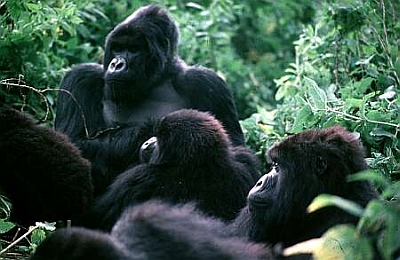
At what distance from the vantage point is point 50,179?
4.77 meters

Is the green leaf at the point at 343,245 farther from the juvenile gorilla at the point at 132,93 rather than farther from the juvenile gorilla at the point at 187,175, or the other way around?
the juvenile gorilla at the point at 132,93

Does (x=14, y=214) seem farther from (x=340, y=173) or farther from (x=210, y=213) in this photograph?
(x=340, y=173)

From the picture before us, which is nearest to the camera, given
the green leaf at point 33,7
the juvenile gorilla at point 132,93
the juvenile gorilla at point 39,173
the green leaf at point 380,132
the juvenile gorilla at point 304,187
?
the juvenile gorilla at point 304,187

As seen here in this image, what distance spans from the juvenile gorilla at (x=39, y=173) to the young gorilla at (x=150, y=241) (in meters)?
1.21

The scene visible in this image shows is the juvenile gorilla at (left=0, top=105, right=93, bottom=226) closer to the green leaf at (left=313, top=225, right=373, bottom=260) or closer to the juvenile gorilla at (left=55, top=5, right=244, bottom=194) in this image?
the juvenile gorilla at (left=55, top=5, right=244, bottom=194)

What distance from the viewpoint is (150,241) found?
338 cm

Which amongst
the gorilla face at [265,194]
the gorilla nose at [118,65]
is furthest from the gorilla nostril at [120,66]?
the gorilla face at [265,194]

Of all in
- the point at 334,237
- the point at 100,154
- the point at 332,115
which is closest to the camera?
the point at 334,237

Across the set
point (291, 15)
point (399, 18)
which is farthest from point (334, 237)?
point (291, 15)

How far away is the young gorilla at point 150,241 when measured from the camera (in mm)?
3242

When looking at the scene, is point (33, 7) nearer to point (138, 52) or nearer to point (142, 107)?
point (138, 52)

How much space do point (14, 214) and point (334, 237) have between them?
7.40 feet

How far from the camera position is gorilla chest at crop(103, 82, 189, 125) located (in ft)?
19.8

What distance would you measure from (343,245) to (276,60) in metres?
6.21
